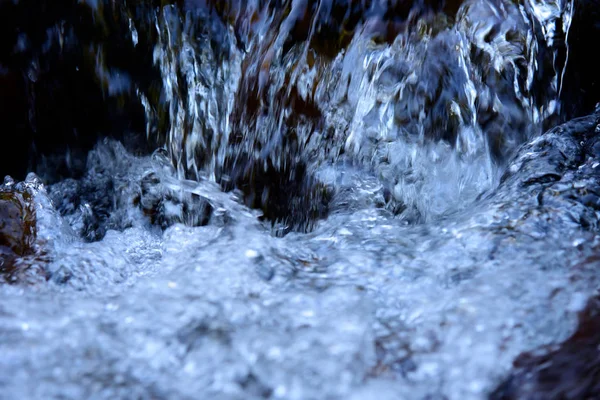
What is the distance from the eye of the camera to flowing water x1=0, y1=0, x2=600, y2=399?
1.46 metres

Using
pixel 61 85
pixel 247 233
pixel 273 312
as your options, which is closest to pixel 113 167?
pixel 61 85

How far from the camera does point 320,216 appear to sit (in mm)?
2719

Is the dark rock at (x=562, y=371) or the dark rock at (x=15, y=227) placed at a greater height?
the dark rock at (x=15, y=227)

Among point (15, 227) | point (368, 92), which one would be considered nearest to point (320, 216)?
point (368, 92)

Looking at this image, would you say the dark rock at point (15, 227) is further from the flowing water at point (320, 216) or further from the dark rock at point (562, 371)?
the dark rock at point (562, 371)

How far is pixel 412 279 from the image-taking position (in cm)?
179

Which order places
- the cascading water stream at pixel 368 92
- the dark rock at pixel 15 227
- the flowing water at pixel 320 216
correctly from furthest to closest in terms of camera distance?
the cascading water stream at pixel 368 92 → the dark rock at pixel 15 227 → the flowing water at pixel 320 216

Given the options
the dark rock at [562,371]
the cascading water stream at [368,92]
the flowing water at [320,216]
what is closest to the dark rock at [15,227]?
the flowing water at [320,216]

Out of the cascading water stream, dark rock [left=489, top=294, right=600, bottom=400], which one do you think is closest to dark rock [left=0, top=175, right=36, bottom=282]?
the cascading water stream

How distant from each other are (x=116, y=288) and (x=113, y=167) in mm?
1442

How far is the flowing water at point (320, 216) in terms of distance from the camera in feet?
4.80

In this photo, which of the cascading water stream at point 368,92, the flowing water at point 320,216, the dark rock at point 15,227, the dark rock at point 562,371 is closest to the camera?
the dark rock at point 562,371

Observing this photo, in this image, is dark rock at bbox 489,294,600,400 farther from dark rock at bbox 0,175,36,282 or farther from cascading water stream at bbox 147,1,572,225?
dark rock at bbox 0,175,36,282

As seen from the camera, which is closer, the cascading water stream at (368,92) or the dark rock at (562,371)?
the dark rock at (562,371)
